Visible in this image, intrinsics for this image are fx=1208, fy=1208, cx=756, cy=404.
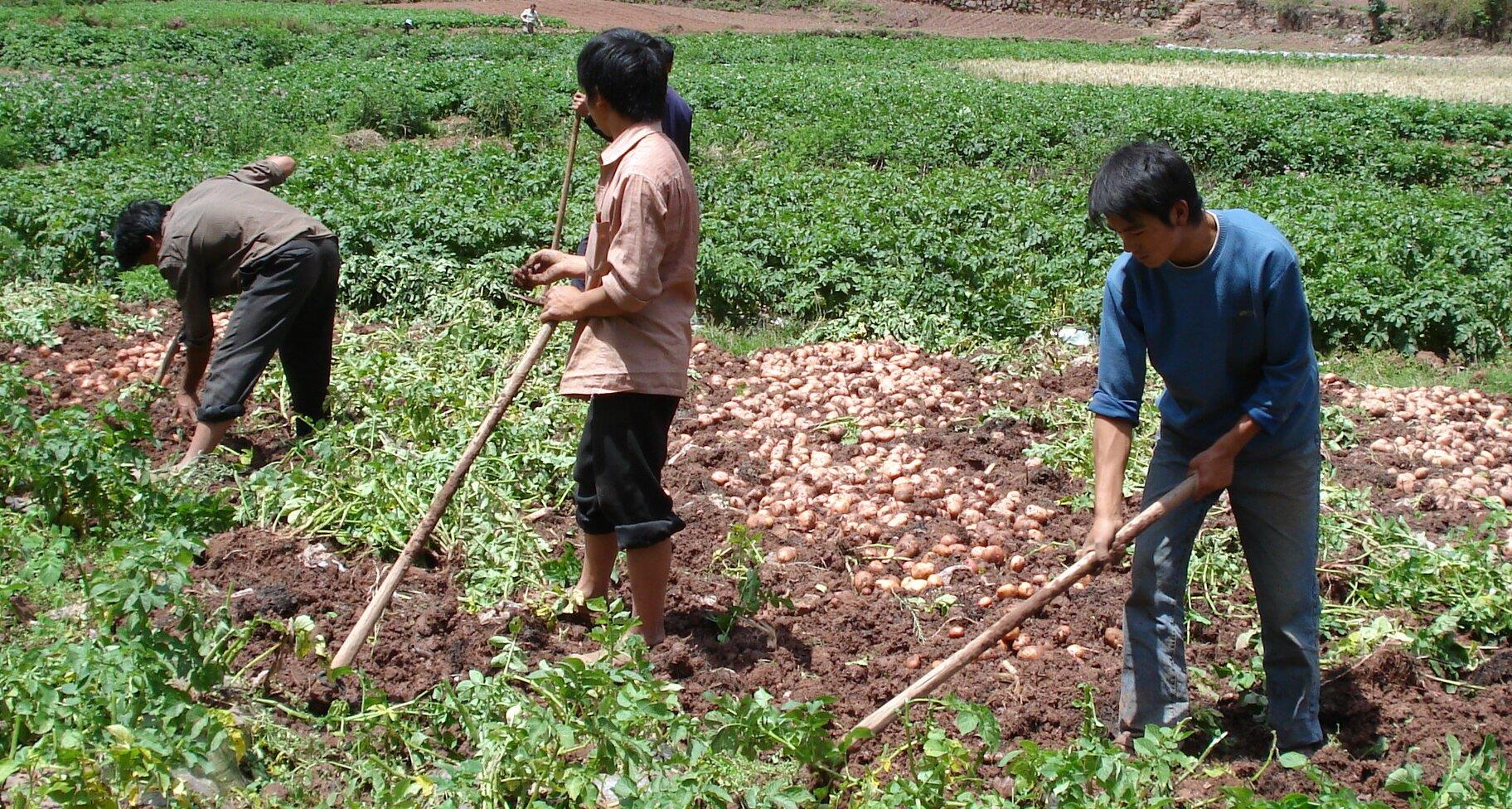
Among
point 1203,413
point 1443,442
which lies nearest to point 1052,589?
point 1203,413

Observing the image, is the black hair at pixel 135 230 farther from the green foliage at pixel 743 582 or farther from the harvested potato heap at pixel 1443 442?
the harvested potato heap at pixel 1443 442

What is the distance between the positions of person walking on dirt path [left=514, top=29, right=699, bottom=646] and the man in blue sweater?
1.09 metres

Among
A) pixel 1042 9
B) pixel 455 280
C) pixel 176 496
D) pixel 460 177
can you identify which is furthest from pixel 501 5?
pixel 176 496

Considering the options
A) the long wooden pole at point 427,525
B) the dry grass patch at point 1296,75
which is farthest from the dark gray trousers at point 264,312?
the dry grass patch at point 1296,75

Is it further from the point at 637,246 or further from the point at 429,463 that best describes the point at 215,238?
the point at 637,246

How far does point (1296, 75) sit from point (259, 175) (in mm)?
24414

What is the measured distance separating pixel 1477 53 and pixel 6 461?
42.3 metres

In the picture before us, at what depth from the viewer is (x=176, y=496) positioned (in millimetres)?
4160

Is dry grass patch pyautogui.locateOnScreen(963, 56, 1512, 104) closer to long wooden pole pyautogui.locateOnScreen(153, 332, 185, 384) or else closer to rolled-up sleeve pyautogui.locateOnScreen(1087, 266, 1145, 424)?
long wooden pole pyautogui.locateOnScreen(153, 332, 185, 384)

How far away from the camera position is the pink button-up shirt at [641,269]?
3037 millimetres

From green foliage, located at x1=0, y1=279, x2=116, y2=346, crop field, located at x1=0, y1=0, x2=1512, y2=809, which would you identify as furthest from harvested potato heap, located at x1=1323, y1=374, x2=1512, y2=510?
green foliage, located at x1=0, y1=279, x2=116, y2=346

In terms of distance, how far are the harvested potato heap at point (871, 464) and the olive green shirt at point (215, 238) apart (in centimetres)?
185

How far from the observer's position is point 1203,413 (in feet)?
9.34

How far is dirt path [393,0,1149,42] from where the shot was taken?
35.2m
